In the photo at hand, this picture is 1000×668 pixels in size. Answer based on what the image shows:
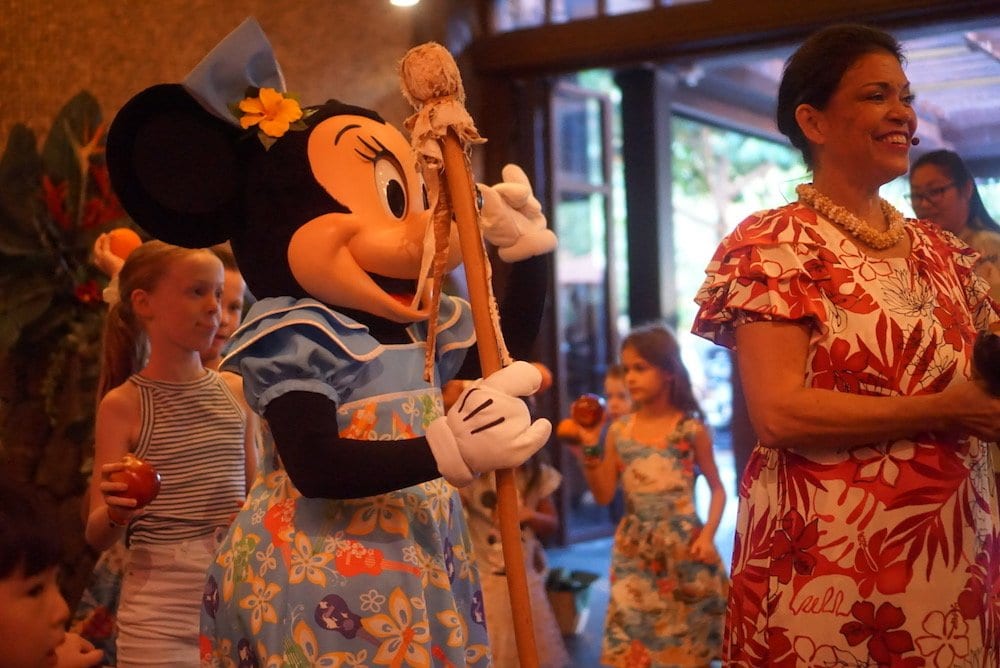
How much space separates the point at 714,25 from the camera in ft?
14.0

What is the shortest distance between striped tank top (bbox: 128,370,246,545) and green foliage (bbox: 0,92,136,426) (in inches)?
47.6

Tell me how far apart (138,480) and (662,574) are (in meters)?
1.77

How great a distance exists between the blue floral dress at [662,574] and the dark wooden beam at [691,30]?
170 centimetres

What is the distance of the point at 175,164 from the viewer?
5.84ft

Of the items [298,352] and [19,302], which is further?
[19,302]

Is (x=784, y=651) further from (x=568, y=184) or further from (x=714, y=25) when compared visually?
(x=568, y=184)

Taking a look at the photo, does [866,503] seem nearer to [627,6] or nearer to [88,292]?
[88,292]

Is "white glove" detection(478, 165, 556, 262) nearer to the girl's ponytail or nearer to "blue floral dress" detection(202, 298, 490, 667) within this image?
"blue floral dress" detection(202, 298, 490, 667)

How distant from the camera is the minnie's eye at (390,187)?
1739 mm

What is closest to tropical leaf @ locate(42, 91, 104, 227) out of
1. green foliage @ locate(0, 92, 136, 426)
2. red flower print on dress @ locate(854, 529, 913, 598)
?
green foliage @ locate(0, 92, 136, 426)

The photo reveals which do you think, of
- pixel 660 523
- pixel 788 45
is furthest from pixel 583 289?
pixel 660 523

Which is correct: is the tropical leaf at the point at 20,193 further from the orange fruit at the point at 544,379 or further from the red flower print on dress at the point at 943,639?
the red flower print on dress at the point at 943,639

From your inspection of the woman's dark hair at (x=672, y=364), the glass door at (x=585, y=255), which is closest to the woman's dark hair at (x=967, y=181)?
the woman's dark hair at (x=672, y=364)

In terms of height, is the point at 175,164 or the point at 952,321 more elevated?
the point at 175,164
